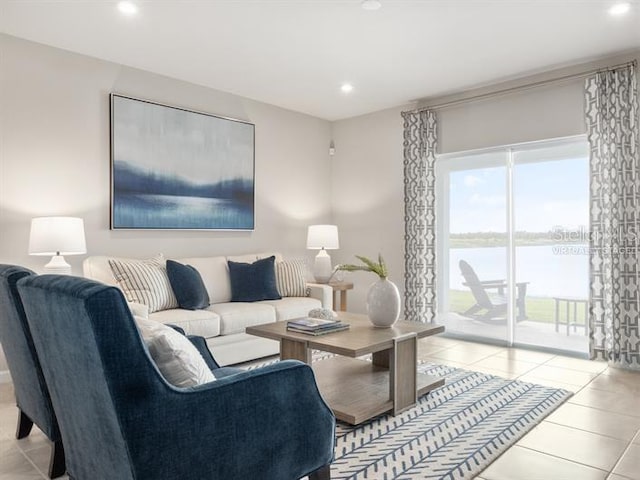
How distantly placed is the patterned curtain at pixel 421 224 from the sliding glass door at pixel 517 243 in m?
0.14

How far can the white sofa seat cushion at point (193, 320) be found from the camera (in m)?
3.52

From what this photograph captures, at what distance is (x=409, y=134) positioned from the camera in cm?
530

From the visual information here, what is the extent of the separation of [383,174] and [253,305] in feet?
7.98

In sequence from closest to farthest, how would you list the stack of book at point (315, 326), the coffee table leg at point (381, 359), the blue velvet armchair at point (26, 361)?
the blue velvet armchair at point (26, 361), the stack of book at point (315, 326), the coffee table leg at point (381, 359)

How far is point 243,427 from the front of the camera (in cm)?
153

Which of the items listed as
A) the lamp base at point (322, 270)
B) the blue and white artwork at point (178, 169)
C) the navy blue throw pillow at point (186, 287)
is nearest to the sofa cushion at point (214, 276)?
the navy blue throw pillow at point (186, 287)

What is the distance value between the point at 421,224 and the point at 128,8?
3.42 metres

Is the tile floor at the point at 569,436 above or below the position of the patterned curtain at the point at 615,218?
below

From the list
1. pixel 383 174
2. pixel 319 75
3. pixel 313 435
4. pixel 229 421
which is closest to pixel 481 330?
pixel 383 174

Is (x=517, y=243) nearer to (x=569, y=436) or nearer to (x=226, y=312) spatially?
Result: (x=569, y=436)

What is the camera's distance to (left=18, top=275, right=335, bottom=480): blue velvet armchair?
4.30 feet

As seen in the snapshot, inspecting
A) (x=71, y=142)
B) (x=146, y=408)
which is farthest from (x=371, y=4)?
(x=146, y=408)

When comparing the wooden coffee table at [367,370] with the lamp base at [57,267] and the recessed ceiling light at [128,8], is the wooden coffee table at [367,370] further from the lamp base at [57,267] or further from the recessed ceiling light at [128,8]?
the recessed ceiling light at [128,8]

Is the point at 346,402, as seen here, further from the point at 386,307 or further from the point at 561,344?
the point at 561,344
